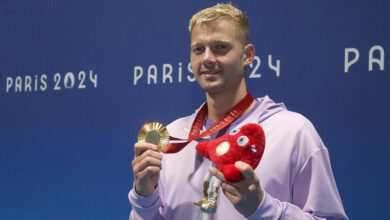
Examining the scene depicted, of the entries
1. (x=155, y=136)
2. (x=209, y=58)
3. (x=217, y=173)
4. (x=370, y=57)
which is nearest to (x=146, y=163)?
(x=155, y=136)

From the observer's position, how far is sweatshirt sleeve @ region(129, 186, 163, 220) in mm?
1341

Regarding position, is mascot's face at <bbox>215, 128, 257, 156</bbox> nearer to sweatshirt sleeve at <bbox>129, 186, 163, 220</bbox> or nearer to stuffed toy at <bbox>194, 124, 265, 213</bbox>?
stuffed toy at <bbox>194, 124, 265, 213</bbox>

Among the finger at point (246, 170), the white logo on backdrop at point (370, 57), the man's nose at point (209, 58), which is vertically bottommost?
the finger at point (246, 170)

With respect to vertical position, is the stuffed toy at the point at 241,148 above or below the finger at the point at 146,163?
above

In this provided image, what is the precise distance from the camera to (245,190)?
1024mm

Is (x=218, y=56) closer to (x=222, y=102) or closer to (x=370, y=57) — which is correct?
(x=222, y=102)

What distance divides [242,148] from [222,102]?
39cm

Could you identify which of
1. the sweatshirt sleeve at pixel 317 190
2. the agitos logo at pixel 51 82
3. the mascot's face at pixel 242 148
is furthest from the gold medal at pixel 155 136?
the agitos logo at pixel 51 82

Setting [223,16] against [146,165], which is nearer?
[146,165]

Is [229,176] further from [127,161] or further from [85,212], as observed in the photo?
[85,212]

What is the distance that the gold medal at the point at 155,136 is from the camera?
4.42 ft

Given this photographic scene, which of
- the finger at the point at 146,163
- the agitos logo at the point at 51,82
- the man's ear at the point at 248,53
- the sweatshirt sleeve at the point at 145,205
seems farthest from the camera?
the agitos logo at the point at 51,82

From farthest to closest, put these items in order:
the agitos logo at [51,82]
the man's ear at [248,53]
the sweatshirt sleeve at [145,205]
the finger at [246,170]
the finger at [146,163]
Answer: the agitos logo at [51,82], the man's ear at [248,53], the sweatshirt sleeve at [145,205], the finger at [146,163], the finger at [246,170]

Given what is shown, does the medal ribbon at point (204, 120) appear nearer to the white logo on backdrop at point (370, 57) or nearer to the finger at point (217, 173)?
the finger at point (217, 173)
